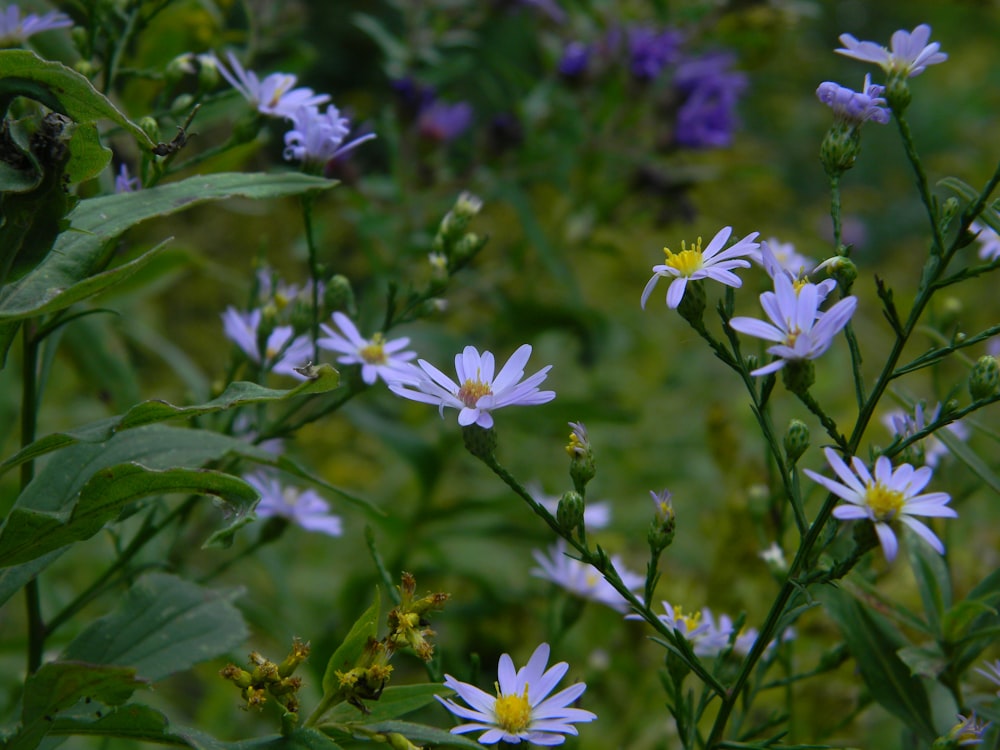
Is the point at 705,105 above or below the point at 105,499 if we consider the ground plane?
below

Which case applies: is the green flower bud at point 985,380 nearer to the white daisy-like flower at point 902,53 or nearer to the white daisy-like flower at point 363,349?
the white daisy-like flower at point 902,53

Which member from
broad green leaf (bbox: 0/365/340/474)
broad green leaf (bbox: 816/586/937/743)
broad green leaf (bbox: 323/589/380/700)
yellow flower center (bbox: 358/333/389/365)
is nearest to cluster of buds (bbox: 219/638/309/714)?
broad green leaf (bbox: 323/589/380/700)

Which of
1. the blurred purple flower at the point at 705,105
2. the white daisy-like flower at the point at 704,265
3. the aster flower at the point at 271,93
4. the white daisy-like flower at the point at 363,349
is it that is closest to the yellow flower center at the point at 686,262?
the white daisy-like flower at the point at 704,265

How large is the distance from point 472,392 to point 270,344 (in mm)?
298

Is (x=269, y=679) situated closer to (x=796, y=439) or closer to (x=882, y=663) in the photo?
(x=796, y=439)

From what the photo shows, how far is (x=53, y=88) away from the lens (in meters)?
0.51

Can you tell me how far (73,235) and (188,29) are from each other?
23.6 inches

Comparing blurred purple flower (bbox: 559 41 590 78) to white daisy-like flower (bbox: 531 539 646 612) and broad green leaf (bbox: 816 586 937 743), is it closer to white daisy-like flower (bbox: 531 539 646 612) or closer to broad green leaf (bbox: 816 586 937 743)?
white daisy-like flower (bbox: 531 539 646 612)

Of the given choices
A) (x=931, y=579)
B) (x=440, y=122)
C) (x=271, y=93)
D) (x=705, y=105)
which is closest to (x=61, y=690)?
(x=271, y=93)

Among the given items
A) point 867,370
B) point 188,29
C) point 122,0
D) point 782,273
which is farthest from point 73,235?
point 867,370

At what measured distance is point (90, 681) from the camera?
0.46 meters

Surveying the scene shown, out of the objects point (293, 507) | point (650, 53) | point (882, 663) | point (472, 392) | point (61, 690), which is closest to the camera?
point (61, 690)

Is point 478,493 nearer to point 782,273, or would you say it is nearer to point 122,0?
point 122,0

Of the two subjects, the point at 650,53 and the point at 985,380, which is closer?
the point at 985,380
